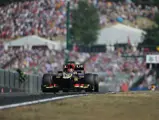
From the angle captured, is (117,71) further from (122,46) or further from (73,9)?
(73,9)

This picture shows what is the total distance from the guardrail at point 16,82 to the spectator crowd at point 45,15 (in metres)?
68.0

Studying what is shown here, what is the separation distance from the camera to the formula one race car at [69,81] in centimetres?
3156

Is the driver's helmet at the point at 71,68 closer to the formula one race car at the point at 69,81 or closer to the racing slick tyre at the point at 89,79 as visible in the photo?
the formula one race car at the point at 69,81

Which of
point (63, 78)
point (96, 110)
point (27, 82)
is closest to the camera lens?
point (96, 110)

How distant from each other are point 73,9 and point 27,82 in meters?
88.6

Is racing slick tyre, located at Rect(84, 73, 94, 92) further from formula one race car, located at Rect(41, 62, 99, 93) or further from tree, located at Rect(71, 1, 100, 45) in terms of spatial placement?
tree, located at Rect(71, 1, 100, 45)

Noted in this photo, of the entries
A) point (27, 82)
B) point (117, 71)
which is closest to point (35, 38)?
point (117, 71)

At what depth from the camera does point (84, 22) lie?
415 ft

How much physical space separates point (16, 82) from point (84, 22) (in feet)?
296

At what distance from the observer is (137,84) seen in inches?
2916

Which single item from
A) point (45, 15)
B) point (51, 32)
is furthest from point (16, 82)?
point (51, 32)

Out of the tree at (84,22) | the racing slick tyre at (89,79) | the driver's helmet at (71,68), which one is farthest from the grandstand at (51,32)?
the racing slick tyre at (89,79)

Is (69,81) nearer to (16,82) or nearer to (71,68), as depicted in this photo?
(71,68)

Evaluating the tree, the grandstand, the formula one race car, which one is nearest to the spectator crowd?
the grandstand
